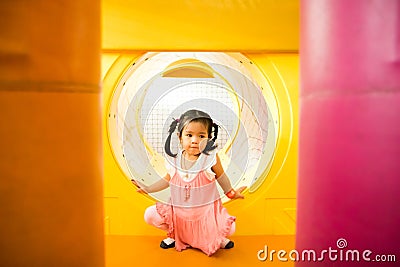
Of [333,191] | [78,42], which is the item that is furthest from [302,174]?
[78,42]

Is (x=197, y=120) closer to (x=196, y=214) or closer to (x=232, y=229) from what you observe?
(x=196, y=214)

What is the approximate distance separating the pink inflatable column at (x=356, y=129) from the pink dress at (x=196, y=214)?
52.7 inches

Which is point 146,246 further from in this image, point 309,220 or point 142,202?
point 309,220

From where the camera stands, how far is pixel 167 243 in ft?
7.22

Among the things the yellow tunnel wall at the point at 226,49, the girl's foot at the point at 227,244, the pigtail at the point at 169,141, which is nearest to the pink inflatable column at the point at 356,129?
the yellow tunnel wall at the point at 226,49

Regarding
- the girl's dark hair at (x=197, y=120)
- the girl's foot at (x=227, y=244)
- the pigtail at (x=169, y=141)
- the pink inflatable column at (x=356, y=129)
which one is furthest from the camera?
the pigtail at (x=169, y=141)

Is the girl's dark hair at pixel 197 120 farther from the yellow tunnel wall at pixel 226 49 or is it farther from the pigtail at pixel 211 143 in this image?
the yellow tunnel wall at pixel 226 49

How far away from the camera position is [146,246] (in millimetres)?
2209

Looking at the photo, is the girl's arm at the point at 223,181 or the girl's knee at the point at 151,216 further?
the girl's arm at the point at 223,181

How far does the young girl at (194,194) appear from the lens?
86.6 inches

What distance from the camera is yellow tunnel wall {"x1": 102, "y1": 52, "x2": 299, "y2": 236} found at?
233cm

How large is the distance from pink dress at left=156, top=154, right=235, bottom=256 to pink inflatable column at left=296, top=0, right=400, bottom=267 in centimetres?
134

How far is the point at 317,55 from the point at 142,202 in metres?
1.77

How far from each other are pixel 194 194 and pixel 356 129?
1.64 meters
